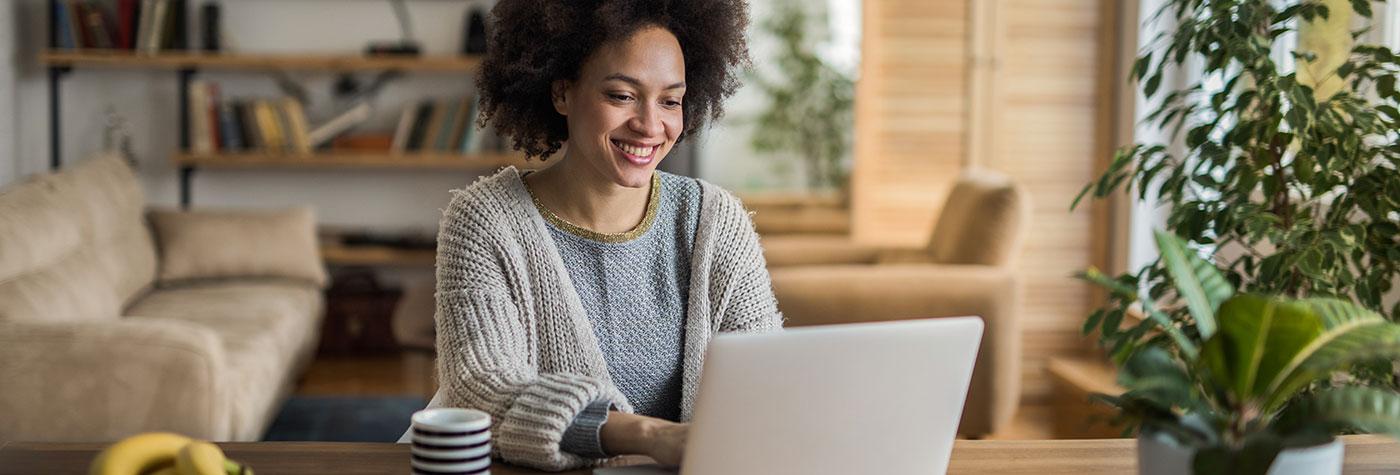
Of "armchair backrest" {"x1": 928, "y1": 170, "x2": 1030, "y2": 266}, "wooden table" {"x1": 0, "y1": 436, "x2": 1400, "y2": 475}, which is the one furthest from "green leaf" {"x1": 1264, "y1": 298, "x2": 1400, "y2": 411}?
"armchair backrest" {"x1": 928, "y1": 170, "x2": 1030, "y2": 266}

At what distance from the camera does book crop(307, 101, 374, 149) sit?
5242 millimetres

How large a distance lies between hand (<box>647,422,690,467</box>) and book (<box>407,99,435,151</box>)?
4.07 m

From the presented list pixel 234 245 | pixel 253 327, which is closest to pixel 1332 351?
pixel 253 327

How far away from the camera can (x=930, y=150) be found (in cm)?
471

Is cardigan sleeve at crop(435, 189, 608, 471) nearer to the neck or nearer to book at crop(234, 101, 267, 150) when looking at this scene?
the neck

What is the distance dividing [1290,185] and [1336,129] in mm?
223

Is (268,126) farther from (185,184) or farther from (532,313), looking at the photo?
(532,313)

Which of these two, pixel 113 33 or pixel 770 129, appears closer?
pixel 113 33

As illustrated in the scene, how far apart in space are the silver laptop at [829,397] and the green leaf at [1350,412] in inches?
10.2

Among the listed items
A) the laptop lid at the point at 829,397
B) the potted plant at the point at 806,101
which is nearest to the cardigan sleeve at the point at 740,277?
the laptop lid at the point at 829,397

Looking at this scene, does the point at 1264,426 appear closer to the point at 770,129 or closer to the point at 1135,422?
the point at 1135,422

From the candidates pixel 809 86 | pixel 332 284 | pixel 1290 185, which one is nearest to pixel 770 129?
pixel 809 86

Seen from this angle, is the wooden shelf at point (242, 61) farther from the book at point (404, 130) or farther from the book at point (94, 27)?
the book at point (404, 130)

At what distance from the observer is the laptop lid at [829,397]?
111cm
